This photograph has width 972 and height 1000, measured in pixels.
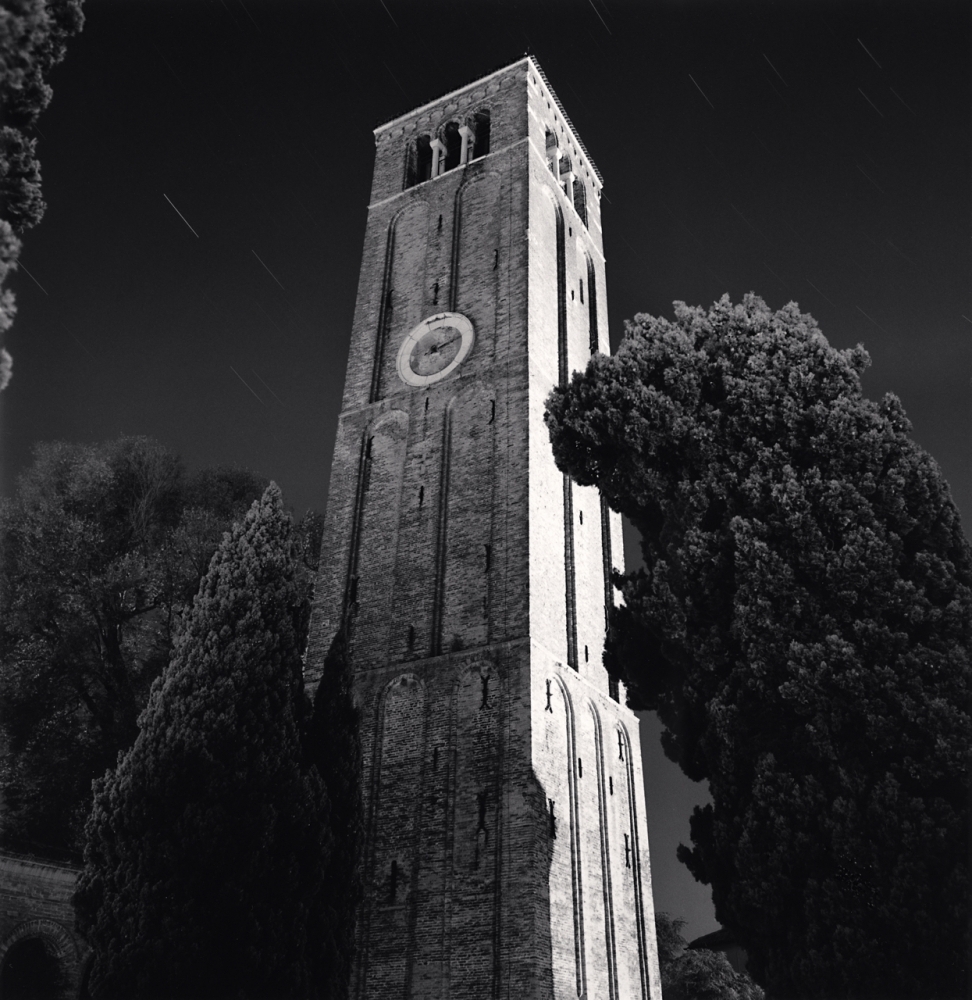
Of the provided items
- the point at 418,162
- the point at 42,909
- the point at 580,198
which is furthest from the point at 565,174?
the point at 42,909

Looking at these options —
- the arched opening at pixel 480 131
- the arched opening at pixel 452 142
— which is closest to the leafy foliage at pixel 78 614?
the arched opening at pixel 452 142

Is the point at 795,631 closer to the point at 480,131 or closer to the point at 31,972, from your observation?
the point at 31,972

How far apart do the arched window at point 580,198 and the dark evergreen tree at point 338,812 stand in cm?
1920

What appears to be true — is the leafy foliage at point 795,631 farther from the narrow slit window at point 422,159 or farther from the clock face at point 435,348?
the narrow slit window at point 422,159

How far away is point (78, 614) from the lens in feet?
70.2

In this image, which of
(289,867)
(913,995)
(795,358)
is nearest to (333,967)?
(289,867)

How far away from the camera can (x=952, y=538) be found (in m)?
11.6

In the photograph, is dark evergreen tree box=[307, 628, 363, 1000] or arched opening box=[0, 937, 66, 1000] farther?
arched opening box=[0, 937, 66, 1000]

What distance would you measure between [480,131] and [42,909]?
24.2 metres

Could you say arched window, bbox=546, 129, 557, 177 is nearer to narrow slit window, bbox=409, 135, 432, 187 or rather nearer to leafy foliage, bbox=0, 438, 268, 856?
narrow slit window, bbox=409, 135, 432, 187

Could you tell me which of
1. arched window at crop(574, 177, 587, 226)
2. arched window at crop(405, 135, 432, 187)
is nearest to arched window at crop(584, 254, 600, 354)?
arched window at crop(574, 177, 587, 226)

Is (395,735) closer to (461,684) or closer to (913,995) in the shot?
(461,684)

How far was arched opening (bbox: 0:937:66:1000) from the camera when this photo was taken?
1761cm

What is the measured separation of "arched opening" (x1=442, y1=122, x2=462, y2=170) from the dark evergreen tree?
18717 millimetres
